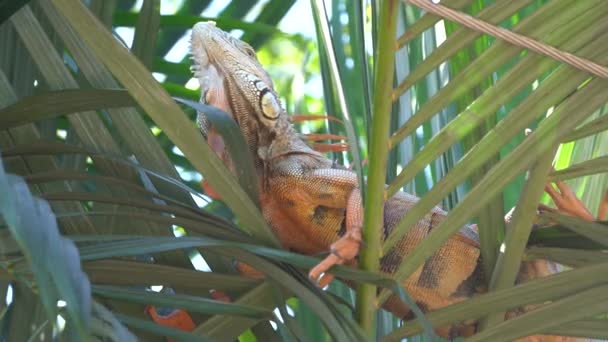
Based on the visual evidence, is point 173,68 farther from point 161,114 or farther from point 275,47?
point 275,47

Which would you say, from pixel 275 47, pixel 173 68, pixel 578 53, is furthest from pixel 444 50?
pixel 275 47

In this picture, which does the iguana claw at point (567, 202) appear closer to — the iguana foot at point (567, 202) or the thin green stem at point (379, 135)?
the iguana foot at point (567, 202)

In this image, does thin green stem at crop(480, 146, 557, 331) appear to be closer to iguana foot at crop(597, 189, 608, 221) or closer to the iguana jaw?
iguana foot at crop(597, 189, 608, 221)

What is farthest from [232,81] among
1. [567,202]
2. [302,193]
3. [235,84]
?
[567,202]

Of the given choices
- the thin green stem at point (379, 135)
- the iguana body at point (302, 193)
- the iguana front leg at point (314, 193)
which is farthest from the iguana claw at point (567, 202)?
the thin green stem at point (379, 135)

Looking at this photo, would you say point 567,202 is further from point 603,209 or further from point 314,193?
point 314,193

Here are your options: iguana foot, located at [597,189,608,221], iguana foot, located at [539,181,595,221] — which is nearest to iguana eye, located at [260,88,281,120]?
iguana foot, located at [539,181,595,221]

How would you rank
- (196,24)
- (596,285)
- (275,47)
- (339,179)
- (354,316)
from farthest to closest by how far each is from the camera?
(275,47), (196,24), (339,179), (354,316), (596,285)
